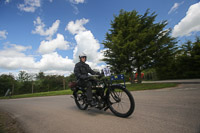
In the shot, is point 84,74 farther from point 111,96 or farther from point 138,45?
point 138,45

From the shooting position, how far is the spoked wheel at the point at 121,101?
2260mm

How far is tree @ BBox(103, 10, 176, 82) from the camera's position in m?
10.9

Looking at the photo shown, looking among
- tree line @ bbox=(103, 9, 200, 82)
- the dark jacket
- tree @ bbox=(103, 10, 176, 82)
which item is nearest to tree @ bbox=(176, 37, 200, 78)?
tree line @ bbox=(103, 9, 200, 82)

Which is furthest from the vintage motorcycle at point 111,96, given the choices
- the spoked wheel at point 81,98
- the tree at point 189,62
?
the tree at point 189,62

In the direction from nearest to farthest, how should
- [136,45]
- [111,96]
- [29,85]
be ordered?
[111,96] → [136,45] → [29,85]

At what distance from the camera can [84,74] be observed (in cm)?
327

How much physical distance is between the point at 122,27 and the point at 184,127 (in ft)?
40.2

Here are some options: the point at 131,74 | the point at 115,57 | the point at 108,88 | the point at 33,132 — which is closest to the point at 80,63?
the point at 108,88

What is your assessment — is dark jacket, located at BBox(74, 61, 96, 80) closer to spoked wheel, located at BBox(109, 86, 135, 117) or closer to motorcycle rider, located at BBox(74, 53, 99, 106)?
motorcycle rider, located at BBox(74, 53, 99, 106)

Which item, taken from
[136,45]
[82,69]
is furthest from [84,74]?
[136,45]

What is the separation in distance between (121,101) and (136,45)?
9855mm

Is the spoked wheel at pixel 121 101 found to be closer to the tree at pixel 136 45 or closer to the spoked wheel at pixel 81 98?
the spoked wheel at pixel 81 98

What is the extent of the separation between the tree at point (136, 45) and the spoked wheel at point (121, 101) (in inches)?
328

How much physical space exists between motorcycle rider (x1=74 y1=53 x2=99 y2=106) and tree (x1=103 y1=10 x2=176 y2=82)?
25.1 feet
